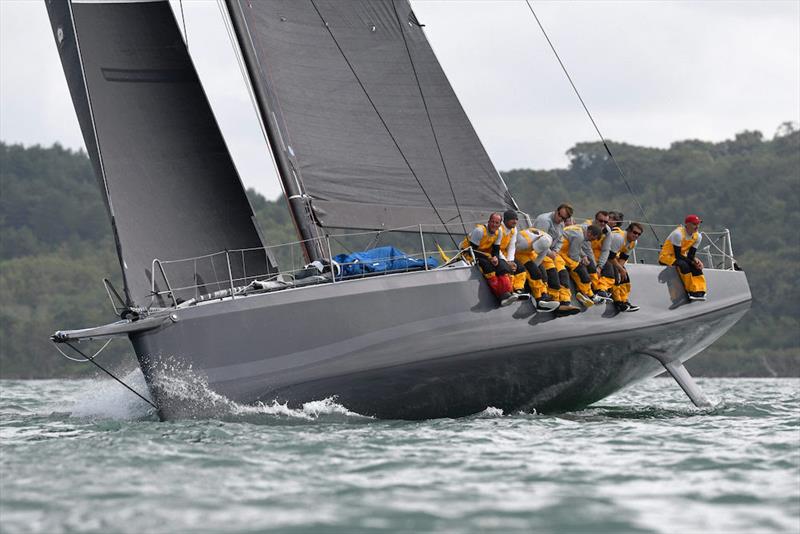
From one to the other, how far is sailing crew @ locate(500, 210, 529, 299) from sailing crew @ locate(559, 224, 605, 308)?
0.60 m

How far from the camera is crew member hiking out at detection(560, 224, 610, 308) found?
1108cm

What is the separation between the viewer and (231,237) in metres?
12.0

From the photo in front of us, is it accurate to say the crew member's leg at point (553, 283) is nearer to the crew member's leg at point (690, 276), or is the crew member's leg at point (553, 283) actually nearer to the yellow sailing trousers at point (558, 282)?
the yellow sailing trousers at point (558, 282)

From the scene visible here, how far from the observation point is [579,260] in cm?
1114

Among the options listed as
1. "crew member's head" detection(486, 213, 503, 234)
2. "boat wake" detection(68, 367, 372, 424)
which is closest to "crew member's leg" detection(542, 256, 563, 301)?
"crew member's head" detection(486, 213, 503, 234)

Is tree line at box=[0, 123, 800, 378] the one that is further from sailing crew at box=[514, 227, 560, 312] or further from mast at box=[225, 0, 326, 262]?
sailing crew at box=[514, 227, 560, 312]

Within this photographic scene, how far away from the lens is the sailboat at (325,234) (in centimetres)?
1035

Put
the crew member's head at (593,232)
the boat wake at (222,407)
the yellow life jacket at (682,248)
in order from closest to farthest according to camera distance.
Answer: the boat wake at (222,407) < the crew member's head at (593,232) < the yellow life jacket at (682,248)

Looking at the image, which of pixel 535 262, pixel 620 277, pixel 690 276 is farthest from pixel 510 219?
pixel 690 276

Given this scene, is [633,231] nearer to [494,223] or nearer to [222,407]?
[494,223]

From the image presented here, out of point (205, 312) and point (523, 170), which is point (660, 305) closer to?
point (205, 312)

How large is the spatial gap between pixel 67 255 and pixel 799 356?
32.7 metres

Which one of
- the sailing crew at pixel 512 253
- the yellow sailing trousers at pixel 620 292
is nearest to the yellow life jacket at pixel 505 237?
the sailing crew at pixel 512 253

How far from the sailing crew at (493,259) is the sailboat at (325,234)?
3.4 inches
